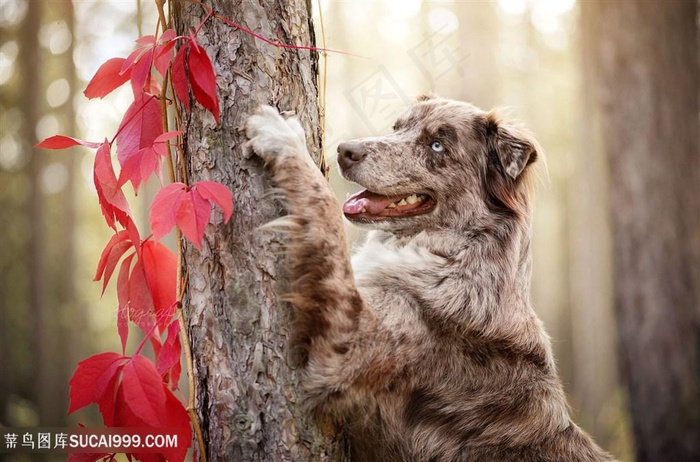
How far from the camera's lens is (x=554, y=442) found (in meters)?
2.87

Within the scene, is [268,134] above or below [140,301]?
above

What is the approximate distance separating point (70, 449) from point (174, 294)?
70 cm

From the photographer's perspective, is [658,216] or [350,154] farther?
[658,216]

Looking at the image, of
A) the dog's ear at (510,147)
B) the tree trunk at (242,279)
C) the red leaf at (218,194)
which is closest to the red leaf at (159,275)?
the tree trunk at (242,279)

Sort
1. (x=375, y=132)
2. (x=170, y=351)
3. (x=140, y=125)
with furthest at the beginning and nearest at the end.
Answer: (x=375, y=132)
(x=170, y=351)
(x=140, y=125)

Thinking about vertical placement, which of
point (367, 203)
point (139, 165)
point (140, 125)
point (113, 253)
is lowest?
point (113, 253)

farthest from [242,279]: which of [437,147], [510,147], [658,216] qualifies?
[658,216]

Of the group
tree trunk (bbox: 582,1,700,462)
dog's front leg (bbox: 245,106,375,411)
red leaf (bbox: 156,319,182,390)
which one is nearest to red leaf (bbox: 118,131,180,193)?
dog's front leg (bbox: 245,106,375,411)

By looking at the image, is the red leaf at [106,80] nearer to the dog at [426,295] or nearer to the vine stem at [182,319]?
the vine stem at [182,319]

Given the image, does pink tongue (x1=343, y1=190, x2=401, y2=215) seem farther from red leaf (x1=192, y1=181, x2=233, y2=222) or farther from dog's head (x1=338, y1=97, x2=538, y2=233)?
red leaf (x1=192, y1=181, x2=233, y2=222)

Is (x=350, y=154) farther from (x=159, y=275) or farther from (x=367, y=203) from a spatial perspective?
(x=159, y=275)

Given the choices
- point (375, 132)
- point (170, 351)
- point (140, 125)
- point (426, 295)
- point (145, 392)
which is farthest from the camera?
point (375, 132)

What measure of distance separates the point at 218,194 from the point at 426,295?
42.8 inches

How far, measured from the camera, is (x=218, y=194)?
2.07 metres
